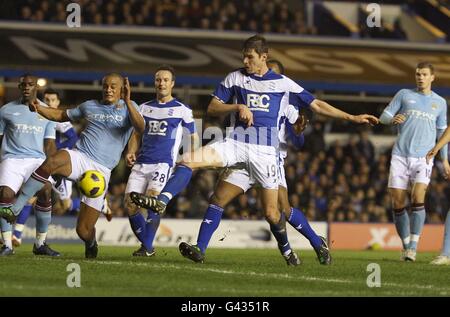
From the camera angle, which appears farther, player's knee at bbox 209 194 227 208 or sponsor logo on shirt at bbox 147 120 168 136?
sponsor logo on shirt at bbox 147 120 168 136

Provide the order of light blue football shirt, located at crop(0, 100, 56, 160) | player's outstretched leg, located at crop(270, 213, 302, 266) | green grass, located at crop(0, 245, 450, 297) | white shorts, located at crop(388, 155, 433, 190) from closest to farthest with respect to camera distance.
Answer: green grass, located at crop(0, 245, 450, 297) → player's outstretched leg, located at crop(270, 213, 302, 266) → light blue football shirt, located at crop(0, 100, 56, 160) → white shorts, located at crop(388, 155, 433, 190)

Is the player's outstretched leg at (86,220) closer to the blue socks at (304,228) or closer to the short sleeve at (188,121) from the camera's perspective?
the short sleeve at (188,121)

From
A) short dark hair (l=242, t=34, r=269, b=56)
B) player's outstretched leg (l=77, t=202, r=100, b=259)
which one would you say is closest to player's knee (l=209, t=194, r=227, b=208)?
player's outstretched leg (l=77, t=202, r=100, b=259)

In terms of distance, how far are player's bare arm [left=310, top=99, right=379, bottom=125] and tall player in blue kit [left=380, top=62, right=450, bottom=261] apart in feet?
8.95

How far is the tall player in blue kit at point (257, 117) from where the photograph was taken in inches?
460

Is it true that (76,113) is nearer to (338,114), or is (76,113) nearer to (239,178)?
(239,178)

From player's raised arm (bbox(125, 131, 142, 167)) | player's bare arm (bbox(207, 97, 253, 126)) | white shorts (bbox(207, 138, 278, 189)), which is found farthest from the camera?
player's raised arm (bbox(125, 131, 142, 167))

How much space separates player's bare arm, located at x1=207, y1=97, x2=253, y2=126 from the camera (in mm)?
11099

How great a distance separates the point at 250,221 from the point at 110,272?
11.6 meters

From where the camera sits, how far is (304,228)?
498 inches

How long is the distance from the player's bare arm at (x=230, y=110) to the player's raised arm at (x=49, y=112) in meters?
1.85

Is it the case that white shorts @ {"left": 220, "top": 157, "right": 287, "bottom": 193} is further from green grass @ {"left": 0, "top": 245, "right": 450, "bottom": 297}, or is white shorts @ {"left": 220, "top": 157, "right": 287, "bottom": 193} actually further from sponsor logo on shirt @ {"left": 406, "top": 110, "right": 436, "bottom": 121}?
sponsor logo on shirt @ {"left": 406, "top": 110, "right": 436, "bottom": 121}

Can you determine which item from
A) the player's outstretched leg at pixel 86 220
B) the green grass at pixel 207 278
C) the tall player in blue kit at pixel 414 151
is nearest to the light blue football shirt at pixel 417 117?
the tall player in blue kit at pixel 414 151
